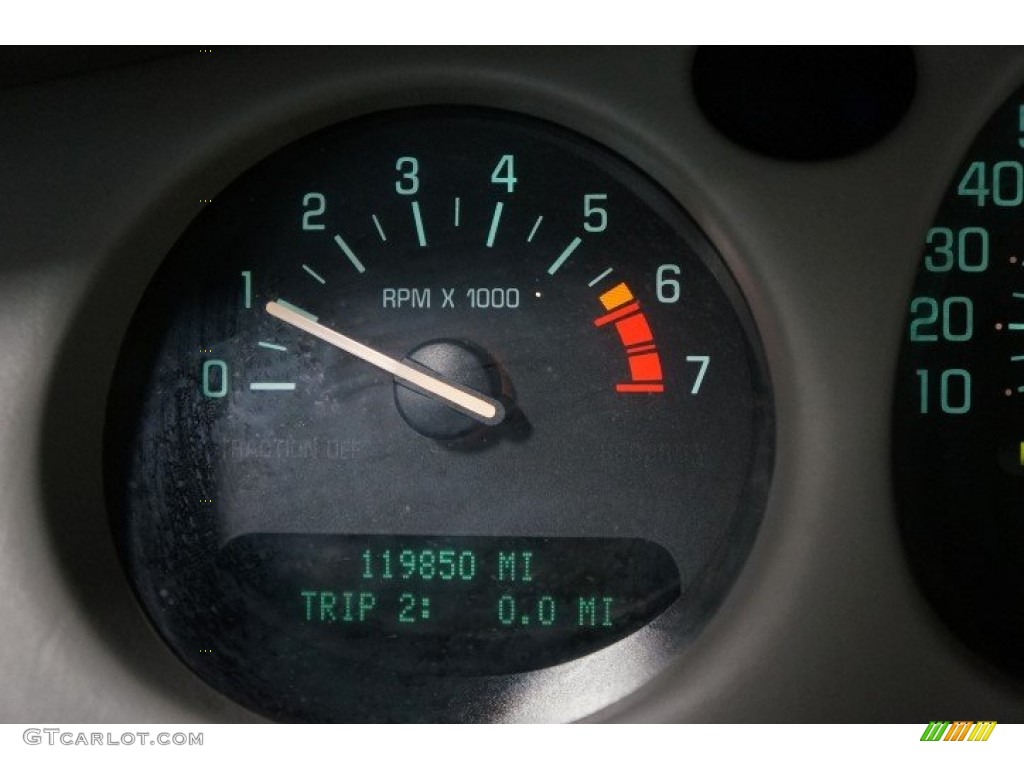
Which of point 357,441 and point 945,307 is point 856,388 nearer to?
point 945,307

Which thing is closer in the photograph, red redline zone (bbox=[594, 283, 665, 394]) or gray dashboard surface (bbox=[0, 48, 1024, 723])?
gray dashboard surface (bbox=[0, 48, 1024, 723])

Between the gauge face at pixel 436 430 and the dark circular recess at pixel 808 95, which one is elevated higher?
the dark circular recess at pixel 808 95

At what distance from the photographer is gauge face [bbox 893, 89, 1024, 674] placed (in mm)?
1486

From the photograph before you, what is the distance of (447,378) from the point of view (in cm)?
155

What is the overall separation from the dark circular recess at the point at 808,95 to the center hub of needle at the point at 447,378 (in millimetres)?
365

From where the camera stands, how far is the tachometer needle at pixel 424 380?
154 cm

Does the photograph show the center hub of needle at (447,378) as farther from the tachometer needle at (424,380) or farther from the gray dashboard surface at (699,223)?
the gray dashboard surface at (699,223)

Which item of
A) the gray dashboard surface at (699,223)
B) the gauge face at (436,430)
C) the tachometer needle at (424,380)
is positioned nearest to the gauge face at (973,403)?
the gray dashboard surface at (699,223)

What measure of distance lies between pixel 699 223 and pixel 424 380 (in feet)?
1.11

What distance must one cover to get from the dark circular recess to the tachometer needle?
38cm
